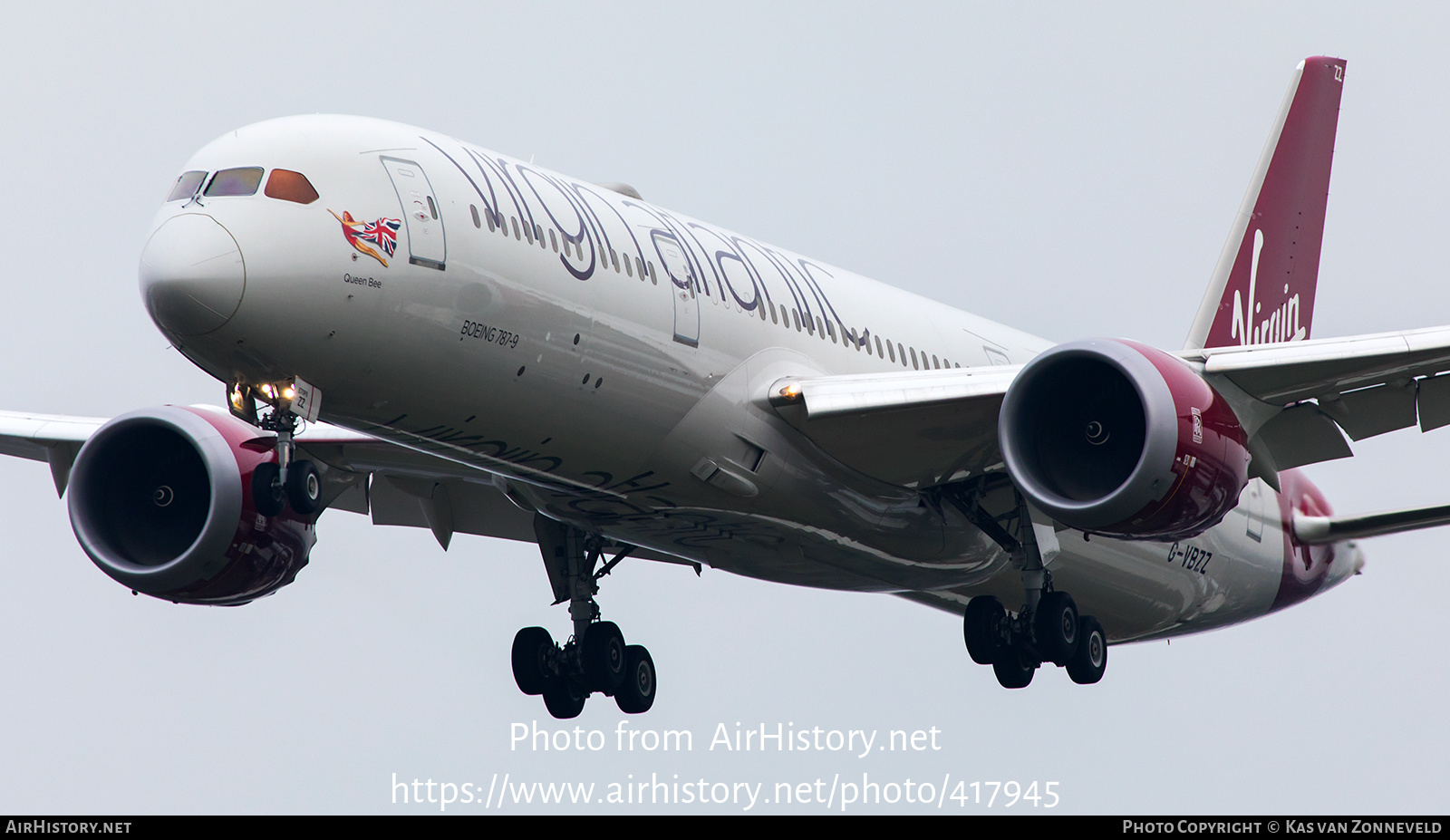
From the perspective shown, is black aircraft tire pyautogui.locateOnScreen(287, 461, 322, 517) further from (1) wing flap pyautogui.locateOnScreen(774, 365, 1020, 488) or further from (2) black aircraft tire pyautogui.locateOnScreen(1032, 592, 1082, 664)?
(2) black aircraft tire pyautogui.locateOnScreen(1032, 592, 1082, 664)

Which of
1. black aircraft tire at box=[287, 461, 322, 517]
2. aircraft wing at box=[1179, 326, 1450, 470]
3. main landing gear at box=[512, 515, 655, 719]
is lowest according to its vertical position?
main landing gear at box=[512, 515, 655, 719]

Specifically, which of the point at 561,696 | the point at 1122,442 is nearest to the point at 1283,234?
the point at 1122,442

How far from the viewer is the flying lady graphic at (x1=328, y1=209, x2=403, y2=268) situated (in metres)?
16.1

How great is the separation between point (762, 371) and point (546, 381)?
3163mm

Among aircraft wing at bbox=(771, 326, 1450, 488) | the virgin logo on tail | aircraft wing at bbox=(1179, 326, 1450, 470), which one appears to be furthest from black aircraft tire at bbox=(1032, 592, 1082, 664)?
the virgin logo on tail

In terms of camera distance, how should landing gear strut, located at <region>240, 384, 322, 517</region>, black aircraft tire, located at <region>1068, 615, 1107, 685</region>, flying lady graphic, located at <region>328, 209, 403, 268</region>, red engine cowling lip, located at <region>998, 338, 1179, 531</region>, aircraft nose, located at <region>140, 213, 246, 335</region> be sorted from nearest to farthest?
aircraft nose, located at <region>140, 213, 246, 335</region>, landing gear strut, located at <region>240, 384, 322, 517</region>, flying lady graphic, located at <region>328, 209, 403, 268</region>, red engine cowling lip, located at <region>998, 338, 1179, 531</region>, black aircraft tire, located at <region>1068, 615, 1107, 685</region>

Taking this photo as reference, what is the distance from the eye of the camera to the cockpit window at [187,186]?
1608 cm

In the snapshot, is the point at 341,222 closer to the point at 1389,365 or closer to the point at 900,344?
the point at 900,344

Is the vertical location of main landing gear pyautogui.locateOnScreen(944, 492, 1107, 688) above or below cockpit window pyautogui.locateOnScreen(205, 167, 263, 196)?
below

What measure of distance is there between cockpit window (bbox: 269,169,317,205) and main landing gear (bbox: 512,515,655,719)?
7.94 m

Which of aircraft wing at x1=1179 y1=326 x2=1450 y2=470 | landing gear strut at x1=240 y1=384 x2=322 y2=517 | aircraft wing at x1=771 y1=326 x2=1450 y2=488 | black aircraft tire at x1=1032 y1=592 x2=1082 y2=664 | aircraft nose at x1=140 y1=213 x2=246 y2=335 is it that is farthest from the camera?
black aircraft tire at x1=1032 y1=592 x2=1082 y2=664

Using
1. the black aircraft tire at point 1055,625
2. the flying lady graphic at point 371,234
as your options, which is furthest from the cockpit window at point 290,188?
the black aircraft tire at point 1055,625

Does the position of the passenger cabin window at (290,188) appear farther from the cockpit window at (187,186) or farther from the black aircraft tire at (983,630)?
the black aircraft tire at (983,630)

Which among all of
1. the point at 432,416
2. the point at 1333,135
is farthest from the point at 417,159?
the point at 1333,135
